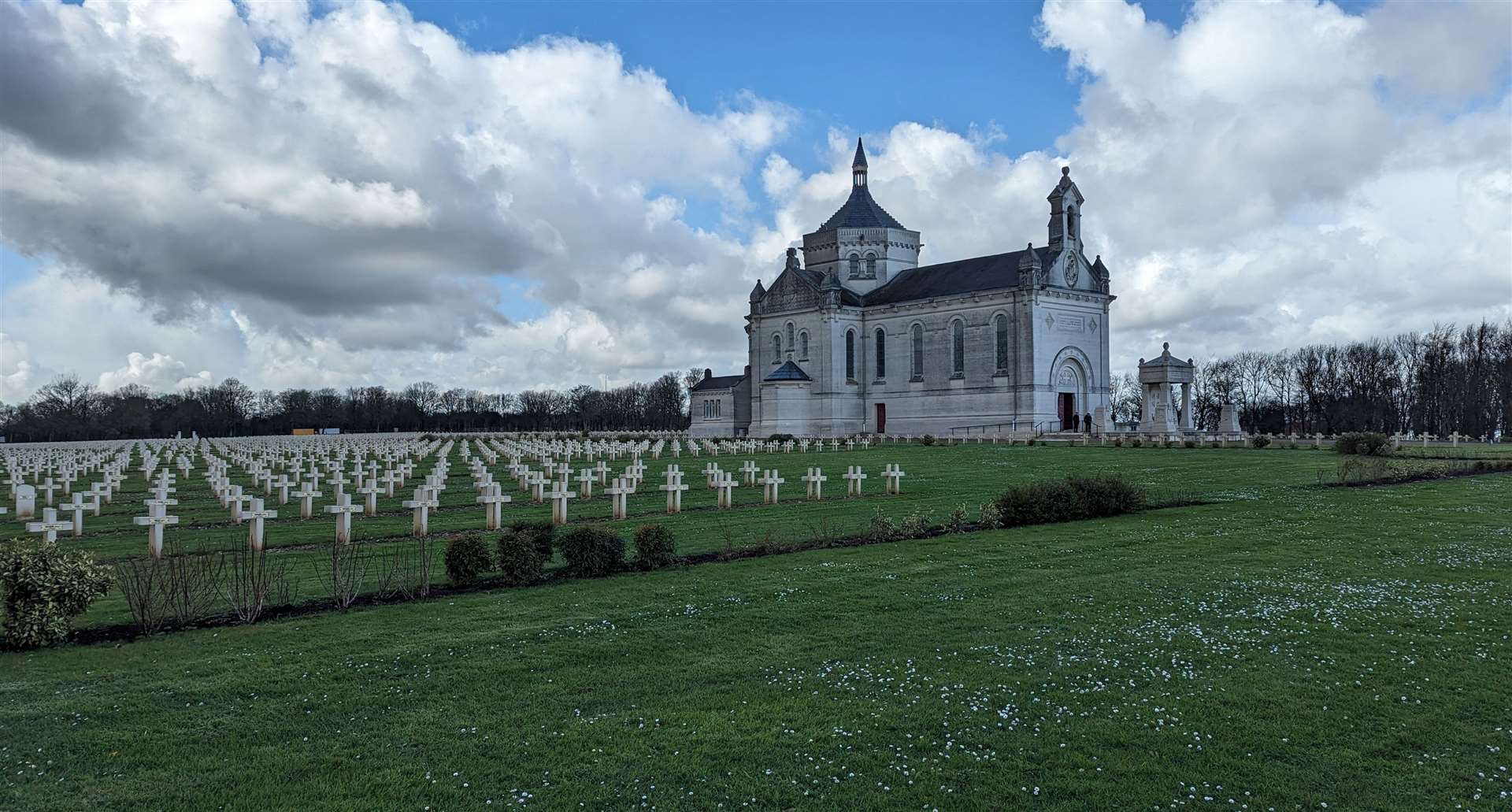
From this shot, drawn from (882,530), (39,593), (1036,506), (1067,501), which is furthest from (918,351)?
(39,593)

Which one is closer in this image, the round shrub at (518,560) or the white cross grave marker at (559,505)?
the round shrub at (518,560)

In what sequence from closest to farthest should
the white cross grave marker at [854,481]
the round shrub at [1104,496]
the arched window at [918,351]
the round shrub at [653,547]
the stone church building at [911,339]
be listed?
1. the round shrub at [653,547]
2. the round shrub at [1104,496]
3. the white cross grave marker at [854,481]
4. the stone church building at [911,339]
5. the arched window at [918,351]

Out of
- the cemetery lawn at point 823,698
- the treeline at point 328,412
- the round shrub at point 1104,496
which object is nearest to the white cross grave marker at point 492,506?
the cemetery lawn at point 823,698

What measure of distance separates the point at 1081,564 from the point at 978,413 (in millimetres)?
52203

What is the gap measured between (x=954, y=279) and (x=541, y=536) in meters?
58.8

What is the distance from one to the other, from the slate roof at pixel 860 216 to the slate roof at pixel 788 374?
40.6 ft

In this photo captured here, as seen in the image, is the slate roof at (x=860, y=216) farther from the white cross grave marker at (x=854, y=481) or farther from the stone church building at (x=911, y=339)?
the white cross grave marker at (x=854, y=481)

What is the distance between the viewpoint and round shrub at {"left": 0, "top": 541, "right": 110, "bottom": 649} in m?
8.53

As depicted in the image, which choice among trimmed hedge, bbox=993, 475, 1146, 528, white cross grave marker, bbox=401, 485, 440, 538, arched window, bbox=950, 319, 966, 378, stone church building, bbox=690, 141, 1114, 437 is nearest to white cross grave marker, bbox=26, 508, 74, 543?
white cross grave marker, bbox=401, 485, 440, 538

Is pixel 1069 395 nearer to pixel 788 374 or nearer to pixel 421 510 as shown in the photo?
pixel 788 374

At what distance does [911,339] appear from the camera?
223ft

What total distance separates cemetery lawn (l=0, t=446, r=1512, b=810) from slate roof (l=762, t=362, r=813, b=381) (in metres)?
56.8

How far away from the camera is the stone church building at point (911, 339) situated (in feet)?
203

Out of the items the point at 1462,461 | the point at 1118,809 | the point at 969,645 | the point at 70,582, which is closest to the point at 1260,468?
the point at 1462,461
